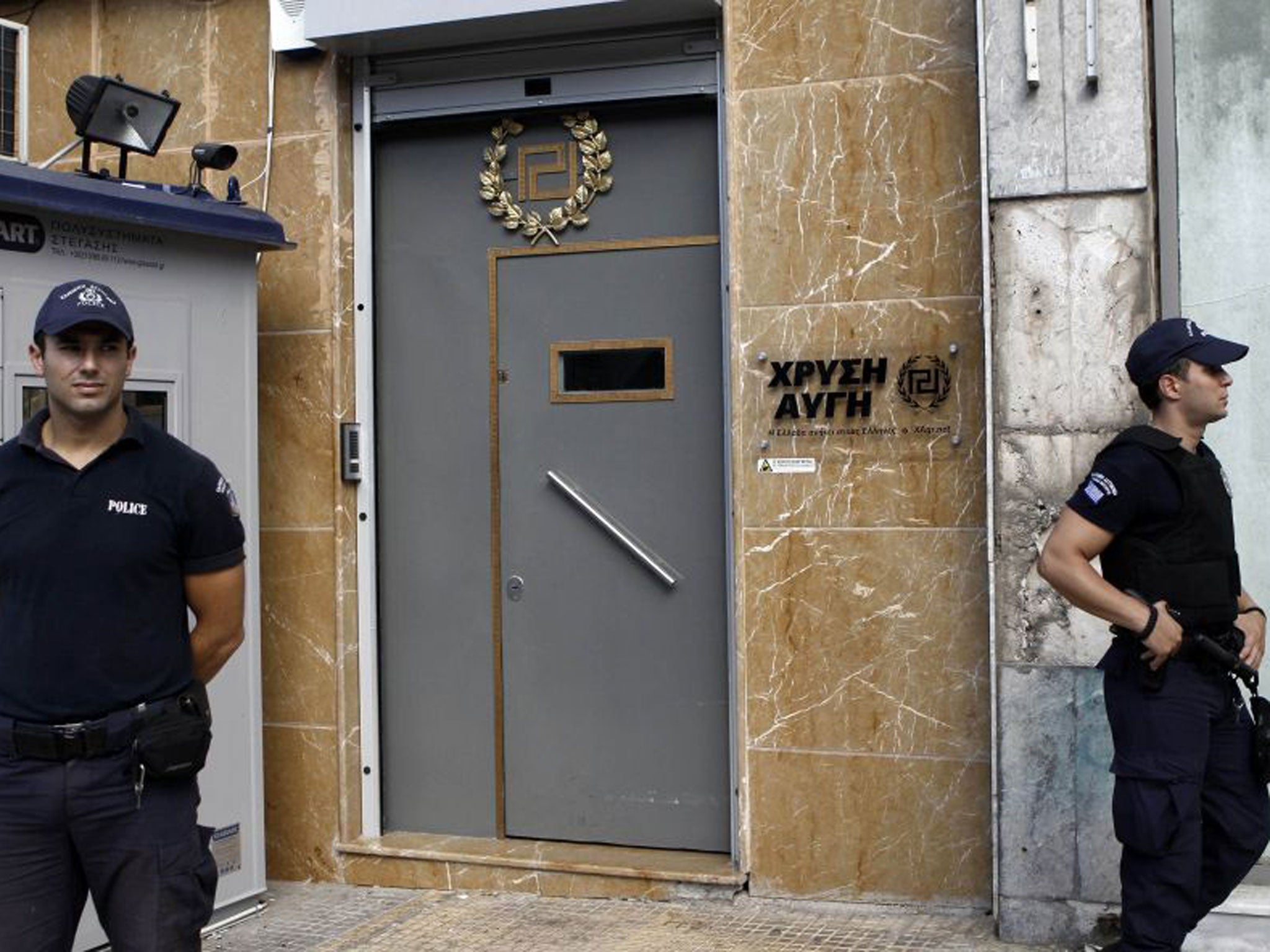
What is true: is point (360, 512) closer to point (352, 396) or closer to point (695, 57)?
point (352, 396)

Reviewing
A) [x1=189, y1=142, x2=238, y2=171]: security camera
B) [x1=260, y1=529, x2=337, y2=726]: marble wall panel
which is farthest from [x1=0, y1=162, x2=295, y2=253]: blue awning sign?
[x1=260, y1=529, x2=337, y2=726]: marble wall panel

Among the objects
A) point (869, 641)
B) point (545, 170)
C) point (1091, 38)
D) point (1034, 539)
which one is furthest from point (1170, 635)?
point (545, 170)

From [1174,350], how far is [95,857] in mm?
3014

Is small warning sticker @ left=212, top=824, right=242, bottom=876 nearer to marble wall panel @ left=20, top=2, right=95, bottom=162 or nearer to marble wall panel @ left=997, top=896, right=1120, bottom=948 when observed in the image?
marble wall panel @ left=997, top=896, right=1120, bottom=948

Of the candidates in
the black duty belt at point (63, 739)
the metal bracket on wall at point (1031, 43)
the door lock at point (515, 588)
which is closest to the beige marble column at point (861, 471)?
the metal bracket on wall at point (1031, 43)

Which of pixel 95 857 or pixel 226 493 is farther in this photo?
pixel 226 493

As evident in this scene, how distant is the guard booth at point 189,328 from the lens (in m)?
5.41

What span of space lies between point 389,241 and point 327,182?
348 mm

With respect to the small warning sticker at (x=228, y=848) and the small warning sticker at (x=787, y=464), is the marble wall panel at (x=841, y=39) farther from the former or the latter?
the small warning sticker at (x=228, y=848)

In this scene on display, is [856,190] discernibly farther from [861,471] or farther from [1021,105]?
[861,471]

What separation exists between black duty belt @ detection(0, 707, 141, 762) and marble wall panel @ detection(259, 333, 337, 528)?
2.95m

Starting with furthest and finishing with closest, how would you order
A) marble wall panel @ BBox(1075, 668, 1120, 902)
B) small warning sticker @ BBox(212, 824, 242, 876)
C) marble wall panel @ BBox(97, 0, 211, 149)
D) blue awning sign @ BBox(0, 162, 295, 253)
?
marble wall panel @ BBox(97, 0, 211, 149)
small warning sticker @ BBox(212, 824, 242, 876)
marble wall panel @ BBox(1075, 668, 1120, 902)
blue awning sign @ BBox(0, 162, 295, 253)

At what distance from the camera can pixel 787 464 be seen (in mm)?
6121

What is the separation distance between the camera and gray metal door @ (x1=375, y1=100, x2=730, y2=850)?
6.47 meters
